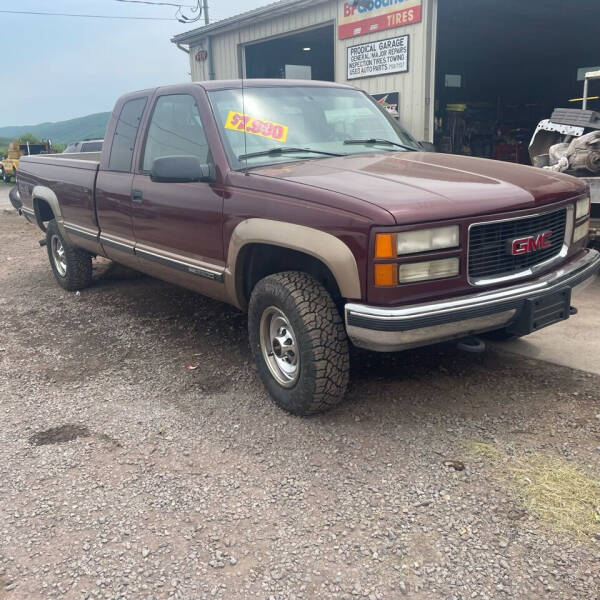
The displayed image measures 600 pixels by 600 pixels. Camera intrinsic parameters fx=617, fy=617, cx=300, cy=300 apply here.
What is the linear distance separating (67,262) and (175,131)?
2.67 metres

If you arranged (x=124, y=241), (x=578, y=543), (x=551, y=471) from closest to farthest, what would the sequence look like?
(x=578, y=543) → (x=551, y=471) → (x=124, y=241)

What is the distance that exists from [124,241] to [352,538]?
132 inches

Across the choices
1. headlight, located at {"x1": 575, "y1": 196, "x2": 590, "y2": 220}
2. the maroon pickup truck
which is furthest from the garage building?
headlight, located at {"x1": 575, "y1": 196, "x2": 590, "y2": 220}

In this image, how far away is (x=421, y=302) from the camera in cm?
300

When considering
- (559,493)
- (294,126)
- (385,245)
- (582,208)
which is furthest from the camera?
(294,126)

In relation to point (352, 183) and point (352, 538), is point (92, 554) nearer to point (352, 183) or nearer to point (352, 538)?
point (352, 538)

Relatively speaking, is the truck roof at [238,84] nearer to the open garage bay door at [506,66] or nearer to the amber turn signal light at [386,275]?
the amber turn signal light at [386,275]

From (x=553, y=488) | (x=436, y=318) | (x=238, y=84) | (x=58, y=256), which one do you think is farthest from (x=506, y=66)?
(x=553, y=488)

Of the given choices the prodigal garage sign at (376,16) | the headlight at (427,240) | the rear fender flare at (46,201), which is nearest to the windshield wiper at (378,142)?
the headlight at (427,240)

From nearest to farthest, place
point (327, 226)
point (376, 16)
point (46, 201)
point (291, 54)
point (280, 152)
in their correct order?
point (327, 226) < point (280, 152) < point (46, 201) < point (376, 16) < point (291, 54)

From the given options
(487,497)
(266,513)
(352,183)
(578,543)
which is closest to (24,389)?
(266,513)

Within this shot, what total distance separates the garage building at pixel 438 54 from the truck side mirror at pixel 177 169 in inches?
250

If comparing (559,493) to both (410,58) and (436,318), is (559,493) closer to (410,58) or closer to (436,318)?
(436,318)

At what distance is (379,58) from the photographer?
9.84 m
